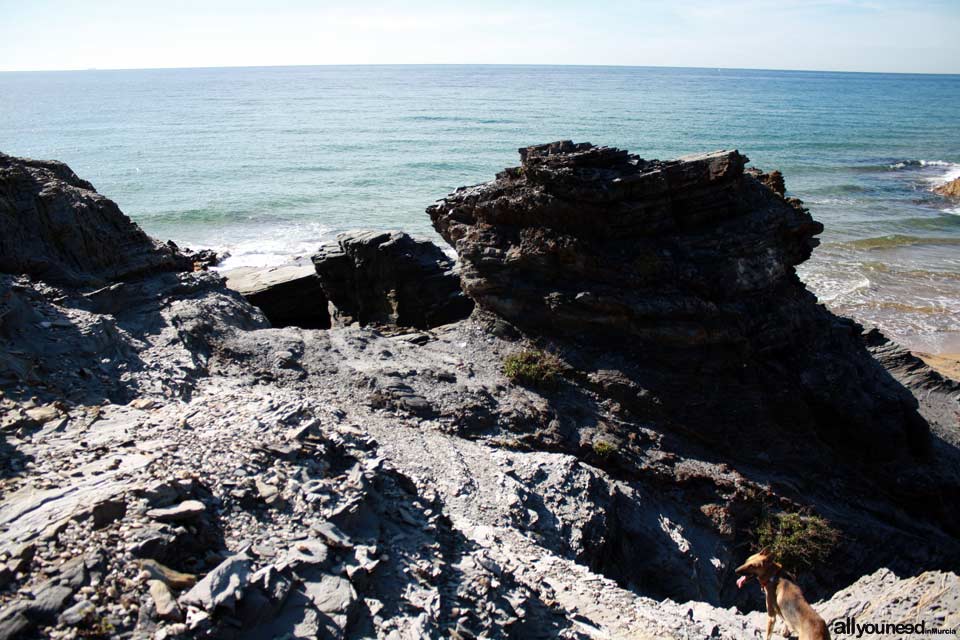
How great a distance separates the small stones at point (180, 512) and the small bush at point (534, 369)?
8.44 metres

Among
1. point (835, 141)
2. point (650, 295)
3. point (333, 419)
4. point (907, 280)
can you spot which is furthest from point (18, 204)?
point (835, 141)

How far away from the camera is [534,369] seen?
47.4 ft

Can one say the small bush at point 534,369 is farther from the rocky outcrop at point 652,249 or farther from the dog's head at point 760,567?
the dog's head at point 760,567

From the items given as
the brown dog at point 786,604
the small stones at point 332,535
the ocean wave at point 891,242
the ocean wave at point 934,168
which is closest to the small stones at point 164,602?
the small stones at point 332,535

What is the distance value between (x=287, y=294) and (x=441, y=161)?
1463 inches

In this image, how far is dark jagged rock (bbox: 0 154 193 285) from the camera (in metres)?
14.0

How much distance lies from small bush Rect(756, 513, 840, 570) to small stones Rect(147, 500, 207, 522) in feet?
33.0

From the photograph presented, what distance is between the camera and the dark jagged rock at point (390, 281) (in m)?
19.5

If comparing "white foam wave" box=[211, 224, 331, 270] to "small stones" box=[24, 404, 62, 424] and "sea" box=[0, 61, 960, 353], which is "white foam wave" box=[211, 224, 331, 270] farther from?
"small stones" box=[24, 404, 62, 424]

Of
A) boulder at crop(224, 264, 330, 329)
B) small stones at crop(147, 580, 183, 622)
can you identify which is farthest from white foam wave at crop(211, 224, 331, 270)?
small stones at crop(147, 580, 183, 622)

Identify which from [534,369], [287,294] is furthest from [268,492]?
[287,294]

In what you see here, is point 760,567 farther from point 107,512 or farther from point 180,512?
point 107,512

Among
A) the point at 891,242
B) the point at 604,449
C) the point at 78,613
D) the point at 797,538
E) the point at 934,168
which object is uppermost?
the point at 934,168

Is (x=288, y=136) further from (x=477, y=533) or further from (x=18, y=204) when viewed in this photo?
(x=477, y=533)
